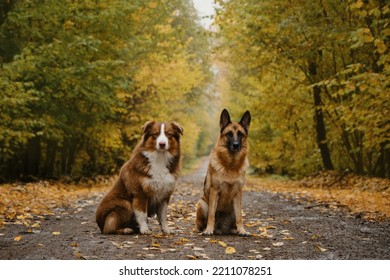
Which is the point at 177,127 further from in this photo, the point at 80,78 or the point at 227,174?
the point at 80,78

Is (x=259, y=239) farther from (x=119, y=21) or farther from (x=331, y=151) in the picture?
(x=331, y=151)

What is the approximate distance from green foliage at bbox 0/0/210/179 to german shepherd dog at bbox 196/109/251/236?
7.04 meters

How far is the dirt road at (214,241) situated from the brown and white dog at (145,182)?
28 cm

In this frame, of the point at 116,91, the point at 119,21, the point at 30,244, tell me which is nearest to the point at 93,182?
the point at 116,91

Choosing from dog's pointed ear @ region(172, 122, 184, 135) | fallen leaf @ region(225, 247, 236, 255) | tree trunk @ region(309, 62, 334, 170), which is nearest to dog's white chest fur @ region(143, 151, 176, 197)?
dog's pointed ear @ region(172, 122, 184, 135)

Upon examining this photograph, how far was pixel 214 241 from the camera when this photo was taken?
6.48 m

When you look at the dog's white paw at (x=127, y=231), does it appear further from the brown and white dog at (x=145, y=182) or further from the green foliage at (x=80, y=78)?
the green foliage at (x=80, y=78)

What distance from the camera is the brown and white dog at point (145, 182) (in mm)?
6738

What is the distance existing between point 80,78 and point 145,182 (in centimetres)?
975

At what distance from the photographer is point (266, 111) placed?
65.4ft

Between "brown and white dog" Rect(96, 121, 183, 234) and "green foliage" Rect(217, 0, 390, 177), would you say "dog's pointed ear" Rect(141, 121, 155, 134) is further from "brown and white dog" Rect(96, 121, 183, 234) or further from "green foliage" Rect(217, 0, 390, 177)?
"green foliage" Rect(217, 0, 390, 177)

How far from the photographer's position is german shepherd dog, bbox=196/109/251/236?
6.82m


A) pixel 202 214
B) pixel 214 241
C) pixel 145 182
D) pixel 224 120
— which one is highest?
pixel 224 120

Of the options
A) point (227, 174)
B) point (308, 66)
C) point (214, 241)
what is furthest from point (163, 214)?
point (308, 66)
